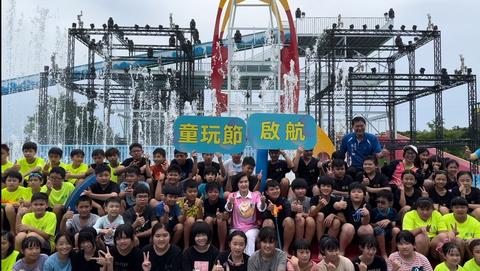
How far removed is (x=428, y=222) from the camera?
4672 millimetres

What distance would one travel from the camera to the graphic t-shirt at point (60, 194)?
17.3 feet

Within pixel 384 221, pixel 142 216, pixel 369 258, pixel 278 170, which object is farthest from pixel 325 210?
pixel 142 216

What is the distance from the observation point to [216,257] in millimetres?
4184

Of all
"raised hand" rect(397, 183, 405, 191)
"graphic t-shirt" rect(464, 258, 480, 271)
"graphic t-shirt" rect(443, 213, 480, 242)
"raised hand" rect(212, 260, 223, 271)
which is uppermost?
"raised hand" rect(397, 183, 405, 191)

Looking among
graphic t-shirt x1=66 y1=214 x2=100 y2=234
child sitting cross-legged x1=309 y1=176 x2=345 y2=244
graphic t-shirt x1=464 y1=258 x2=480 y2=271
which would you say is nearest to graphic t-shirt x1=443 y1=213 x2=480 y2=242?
graphic t-shirt x1=464 y1=258 x2=480 y2=271

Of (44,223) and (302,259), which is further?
(44,223)

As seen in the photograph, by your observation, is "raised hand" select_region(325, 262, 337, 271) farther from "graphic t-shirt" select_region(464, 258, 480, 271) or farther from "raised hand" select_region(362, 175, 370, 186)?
"raised hand" select_region(362, 175, 370, 186)

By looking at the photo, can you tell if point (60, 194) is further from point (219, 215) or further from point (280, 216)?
point (280, 216)

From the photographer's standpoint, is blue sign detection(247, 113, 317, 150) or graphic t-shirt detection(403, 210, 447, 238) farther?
blue sign detection(247, 113, 317, 150)

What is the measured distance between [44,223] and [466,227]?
460 cm

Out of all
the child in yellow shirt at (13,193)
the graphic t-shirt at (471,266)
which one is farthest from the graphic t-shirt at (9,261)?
the graphic t-shirt at (471,266)

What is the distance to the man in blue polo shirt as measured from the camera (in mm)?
5844

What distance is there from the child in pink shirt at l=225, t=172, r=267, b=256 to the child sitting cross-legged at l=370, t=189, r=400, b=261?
1.24 meters

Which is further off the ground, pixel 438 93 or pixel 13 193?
pixel 438 93
